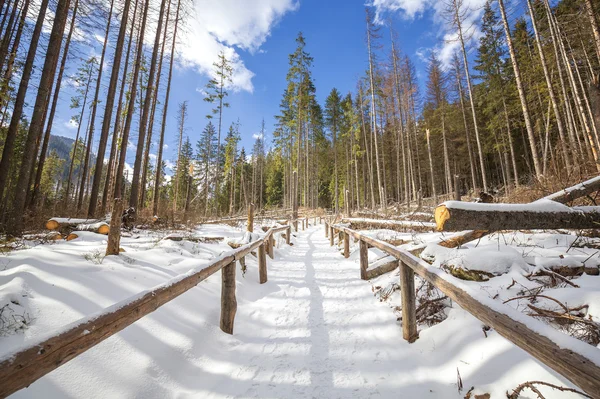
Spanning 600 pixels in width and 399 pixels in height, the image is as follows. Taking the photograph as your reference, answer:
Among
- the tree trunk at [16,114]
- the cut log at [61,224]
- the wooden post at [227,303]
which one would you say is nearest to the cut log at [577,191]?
the wooden post at [227,303]

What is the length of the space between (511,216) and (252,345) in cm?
316

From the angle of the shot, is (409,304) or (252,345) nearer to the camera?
(409,304)

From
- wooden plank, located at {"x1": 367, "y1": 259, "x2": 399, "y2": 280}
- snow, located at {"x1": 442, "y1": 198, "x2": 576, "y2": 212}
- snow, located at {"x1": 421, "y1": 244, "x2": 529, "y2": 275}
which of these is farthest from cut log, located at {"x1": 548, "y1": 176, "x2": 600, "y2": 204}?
wooden plank, located at {"x1": 367, "y1": 259, "x2": 399, "y2": 280}

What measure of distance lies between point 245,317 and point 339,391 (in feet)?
5.84

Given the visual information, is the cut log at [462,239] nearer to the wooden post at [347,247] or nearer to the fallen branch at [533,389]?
the fallen branch at [533,389]

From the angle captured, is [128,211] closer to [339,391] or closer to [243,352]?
[243,352]

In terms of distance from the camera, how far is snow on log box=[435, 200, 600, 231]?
7.77 ft

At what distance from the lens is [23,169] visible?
6.14m

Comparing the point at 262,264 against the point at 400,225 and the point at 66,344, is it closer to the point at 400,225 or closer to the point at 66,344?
the point at 66,344

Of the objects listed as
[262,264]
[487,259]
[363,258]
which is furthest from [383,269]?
[262,264]

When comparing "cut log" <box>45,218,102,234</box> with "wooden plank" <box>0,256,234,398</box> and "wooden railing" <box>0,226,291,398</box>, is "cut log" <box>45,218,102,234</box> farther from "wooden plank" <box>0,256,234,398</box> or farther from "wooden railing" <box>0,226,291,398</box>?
"wooden plank" <box>0,256,234,398</box>

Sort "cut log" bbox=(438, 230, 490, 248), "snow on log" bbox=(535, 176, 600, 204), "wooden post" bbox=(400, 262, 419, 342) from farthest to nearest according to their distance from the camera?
"cut log" bbox=(438, 230, 490, 248), "snow on log" bbox=(535, 176, 600, 204), "wooden post" bbox=(400, 262, 419, 342)

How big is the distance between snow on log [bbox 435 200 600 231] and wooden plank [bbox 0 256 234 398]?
2.64 metres

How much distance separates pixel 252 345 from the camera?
109 inches
